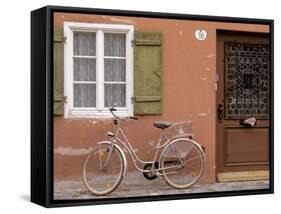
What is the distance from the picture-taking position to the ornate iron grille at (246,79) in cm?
1052

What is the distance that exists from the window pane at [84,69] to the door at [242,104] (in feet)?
6.33

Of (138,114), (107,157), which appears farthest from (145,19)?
(107,157)

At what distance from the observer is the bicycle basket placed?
9.86 m

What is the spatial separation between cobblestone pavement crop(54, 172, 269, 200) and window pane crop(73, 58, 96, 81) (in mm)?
1231

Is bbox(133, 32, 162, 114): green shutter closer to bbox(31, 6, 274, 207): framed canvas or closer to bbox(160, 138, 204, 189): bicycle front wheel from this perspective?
bbox(31, 6, 274, 207): framed canvas

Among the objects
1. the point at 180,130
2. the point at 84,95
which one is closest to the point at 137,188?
the point at 180,130

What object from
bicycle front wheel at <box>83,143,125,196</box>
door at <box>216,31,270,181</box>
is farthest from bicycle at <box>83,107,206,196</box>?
door at <box>216,31,270,181</box>

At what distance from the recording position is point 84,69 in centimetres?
931

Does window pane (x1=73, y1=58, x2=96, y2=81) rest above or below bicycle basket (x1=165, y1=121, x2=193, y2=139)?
above

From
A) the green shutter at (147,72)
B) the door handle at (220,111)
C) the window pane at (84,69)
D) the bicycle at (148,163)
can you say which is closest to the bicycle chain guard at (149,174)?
the bicycle at (148,163)

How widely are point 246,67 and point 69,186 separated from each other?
9.95 feet

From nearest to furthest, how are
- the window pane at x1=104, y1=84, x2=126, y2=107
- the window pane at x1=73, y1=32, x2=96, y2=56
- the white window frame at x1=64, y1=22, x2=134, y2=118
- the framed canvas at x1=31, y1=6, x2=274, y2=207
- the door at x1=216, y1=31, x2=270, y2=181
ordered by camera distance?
the framed canvas at x1=31, y1=6, x2=274, y2=207
the white window frame at x1=64, y1=22, x2=134, y2=118
the window pane at x1=73, y1=32, x2=96, y2=56
the window pane at x1=104, y1=84, x2=126, y2=107
the door at x1=216, y1=31, x2=270, y2=181

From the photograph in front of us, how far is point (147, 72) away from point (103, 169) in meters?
1.33

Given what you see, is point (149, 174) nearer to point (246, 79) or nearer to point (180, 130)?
point (180, 130)
